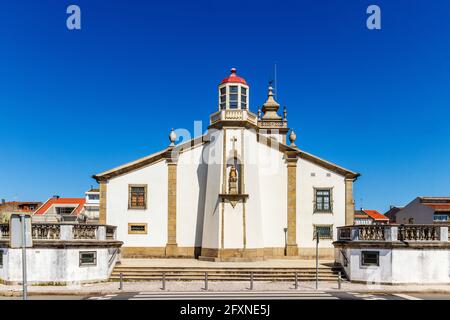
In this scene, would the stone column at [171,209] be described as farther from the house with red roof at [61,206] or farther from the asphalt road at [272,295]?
the house with red roof at [61,206]

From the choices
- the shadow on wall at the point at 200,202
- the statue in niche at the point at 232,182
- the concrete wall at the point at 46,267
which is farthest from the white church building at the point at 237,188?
the concrete wall at the point at 46,267

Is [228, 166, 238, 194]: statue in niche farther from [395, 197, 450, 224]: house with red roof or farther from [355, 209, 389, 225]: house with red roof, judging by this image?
[355, 209, 389, 225]: house with red roof

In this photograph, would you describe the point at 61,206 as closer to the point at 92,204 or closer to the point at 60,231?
the point at 92,204

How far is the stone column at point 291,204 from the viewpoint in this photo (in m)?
28.6

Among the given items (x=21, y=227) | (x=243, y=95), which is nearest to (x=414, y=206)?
(x=243, y=95)

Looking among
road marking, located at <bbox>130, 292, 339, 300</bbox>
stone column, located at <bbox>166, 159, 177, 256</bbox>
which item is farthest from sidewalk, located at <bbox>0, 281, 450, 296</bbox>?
stone column, located at <bbox>166, 159, 177, 256</bbox>

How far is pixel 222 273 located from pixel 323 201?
11.4m

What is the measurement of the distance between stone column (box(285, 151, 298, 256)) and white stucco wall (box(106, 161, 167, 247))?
835 centimetres

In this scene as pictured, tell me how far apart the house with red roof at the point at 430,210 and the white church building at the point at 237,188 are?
24.3 metres

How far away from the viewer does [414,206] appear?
58.8 m

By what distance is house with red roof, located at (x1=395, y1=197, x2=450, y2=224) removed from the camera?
51094 millimetres

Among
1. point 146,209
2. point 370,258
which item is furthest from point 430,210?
point 146,209
